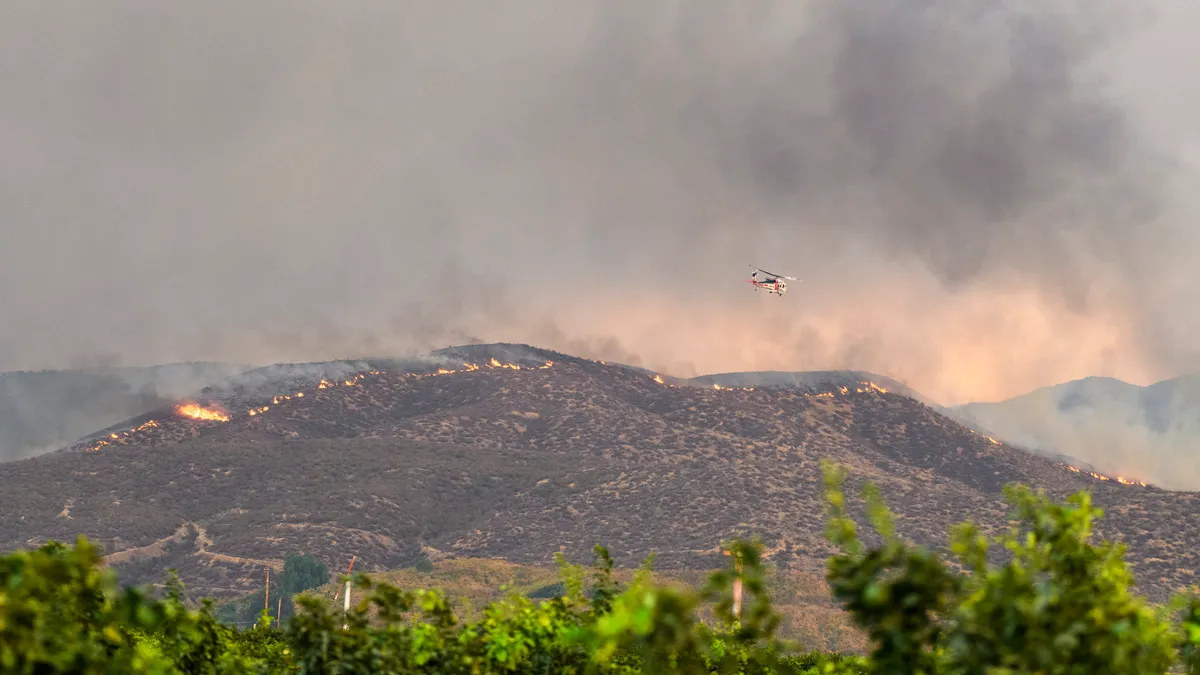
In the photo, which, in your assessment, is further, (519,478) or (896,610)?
(519,478)

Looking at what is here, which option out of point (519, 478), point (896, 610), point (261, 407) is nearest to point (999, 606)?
point (896, 610)

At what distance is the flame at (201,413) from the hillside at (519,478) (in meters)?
0.66

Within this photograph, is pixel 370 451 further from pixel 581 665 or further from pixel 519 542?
pixel 581 665

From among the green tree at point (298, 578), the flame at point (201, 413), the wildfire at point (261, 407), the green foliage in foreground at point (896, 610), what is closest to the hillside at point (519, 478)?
the flame at point (201, 413)

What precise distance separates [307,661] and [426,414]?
148033 mm

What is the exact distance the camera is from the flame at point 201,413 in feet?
499

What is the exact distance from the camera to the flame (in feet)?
499

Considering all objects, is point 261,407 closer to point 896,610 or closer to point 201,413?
point 201,413

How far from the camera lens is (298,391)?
167m

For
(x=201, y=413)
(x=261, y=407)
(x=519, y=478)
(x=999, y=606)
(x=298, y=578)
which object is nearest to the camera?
(x=999, y=606)

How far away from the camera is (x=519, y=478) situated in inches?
4675

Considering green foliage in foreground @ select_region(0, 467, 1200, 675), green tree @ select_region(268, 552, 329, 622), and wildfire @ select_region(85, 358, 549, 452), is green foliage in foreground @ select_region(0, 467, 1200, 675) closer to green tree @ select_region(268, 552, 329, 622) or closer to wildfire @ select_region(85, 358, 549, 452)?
green tree @ select_region(268, 552, 329, 622)

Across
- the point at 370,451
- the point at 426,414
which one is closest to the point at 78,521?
the point at 370,451

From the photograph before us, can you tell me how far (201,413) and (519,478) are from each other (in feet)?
195
